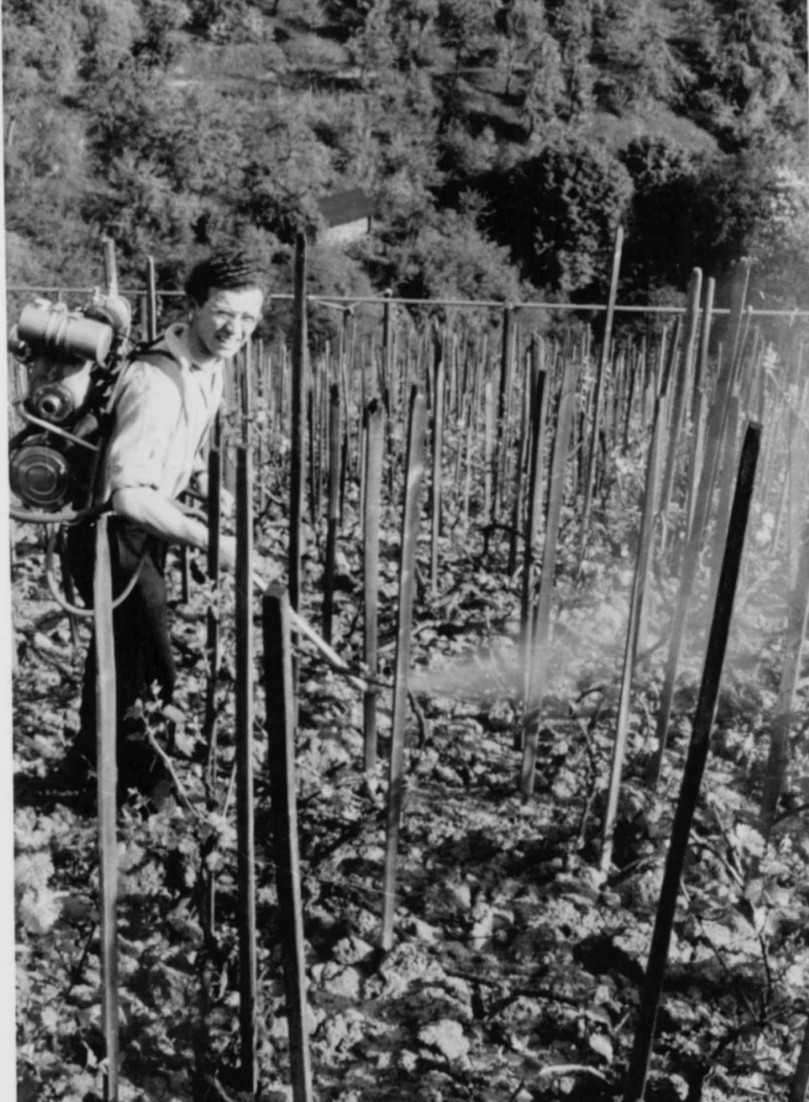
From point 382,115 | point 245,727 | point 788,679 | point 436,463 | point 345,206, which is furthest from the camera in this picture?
point 345,206

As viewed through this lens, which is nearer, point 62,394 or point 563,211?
point 62,394

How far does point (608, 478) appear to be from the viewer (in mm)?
3670

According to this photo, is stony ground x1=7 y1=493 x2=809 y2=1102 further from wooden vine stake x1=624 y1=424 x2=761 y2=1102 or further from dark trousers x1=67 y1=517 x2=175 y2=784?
wooden vine stake x1=624 y1=424 x2=761 y2=1102

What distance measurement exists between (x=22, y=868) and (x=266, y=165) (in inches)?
79.3

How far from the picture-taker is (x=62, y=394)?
145cm

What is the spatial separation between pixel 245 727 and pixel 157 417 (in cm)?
74

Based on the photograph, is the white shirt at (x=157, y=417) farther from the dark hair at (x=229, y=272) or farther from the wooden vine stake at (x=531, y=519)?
the wooden vine stake at (x=531, y=519)

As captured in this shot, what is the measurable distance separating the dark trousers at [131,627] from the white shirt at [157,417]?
15cm

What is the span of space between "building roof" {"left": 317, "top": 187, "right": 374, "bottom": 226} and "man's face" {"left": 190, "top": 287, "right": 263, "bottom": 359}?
1.14m

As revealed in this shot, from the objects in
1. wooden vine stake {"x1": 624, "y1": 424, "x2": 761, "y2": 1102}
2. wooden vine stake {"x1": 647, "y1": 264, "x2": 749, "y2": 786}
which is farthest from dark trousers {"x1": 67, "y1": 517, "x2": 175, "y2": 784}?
wooden vine stake {"x1": 624, "y1": 424, "x2": 761, "y2": 1102}

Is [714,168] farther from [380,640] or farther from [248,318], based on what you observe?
[248,318]

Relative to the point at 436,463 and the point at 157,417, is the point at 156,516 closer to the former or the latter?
the point at 157,417

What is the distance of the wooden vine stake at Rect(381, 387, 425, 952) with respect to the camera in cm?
112

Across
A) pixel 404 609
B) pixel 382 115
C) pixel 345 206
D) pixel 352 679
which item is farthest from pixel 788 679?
pixel 345 206
